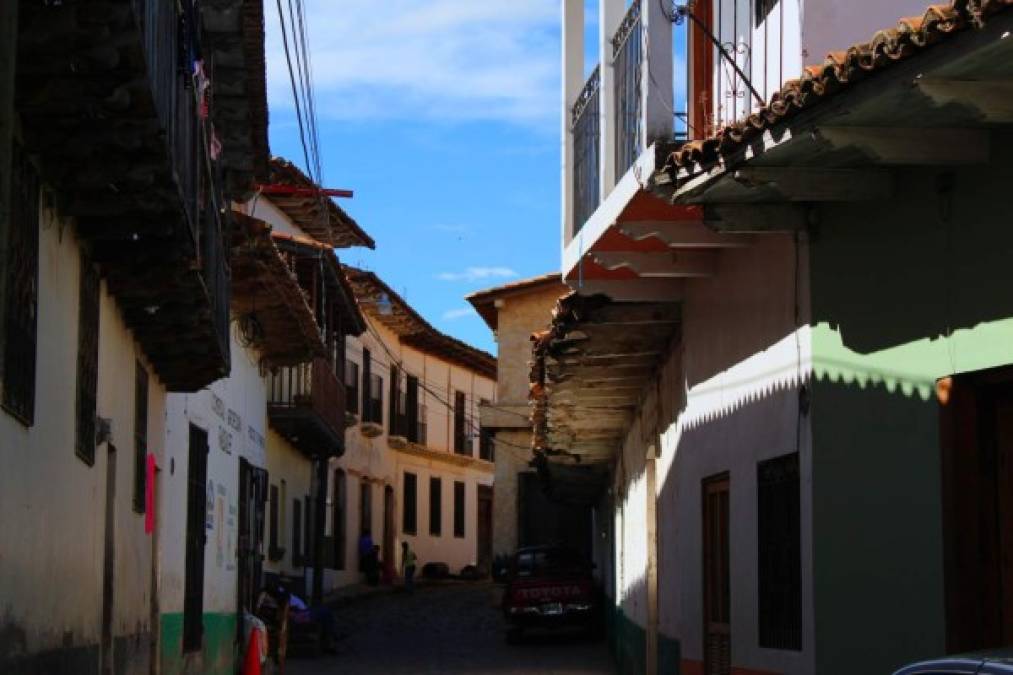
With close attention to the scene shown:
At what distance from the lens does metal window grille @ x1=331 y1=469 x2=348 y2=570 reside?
147 feet

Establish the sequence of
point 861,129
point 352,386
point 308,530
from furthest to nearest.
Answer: point 352,386, point 308,530, point 861,129

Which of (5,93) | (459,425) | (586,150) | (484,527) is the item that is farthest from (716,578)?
(484,527)

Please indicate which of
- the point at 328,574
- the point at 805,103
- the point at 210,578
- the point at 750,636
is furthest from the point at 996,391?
the point at 328,574

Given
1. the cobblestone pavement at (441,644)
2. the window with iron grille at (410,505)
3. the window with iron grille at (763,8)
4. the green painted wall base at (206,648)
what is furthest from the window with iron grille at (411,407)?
the window with iron grille at (763,8)

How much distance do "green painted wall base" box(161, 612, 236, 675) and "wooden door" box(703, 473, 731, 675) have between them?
234 inches

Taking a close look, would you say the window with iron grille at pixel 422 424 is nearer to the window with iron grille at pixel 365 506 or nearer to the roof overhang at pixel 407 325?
the roof overhang at pixel 407 325

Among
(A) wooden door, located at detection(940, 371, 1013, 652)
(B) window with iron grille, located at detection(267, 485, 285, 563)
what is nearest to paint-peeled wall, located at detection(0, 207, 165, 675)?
(A) wooden door, located at detection(940, 371, 1013, 652)

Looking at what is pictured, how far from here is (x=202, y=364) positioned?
1631 centimetres

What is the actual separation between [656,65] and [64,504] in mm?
4474

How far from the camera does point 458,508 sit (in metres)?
59.4

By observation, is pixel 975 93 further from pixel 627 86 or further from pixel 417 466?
pixel 417 466

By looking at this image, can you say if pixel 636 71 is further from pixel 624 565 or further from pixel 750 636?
pixel 624 565

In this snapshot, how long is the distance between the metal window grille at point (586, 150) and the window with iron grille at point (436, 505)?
43.7 meters

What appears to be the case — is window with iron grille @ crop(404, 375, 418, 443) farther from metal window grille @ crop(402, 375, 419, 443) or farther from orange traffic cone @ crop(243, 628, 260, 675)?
orange traffic cone @ crop(243, 628, 260, 675)
